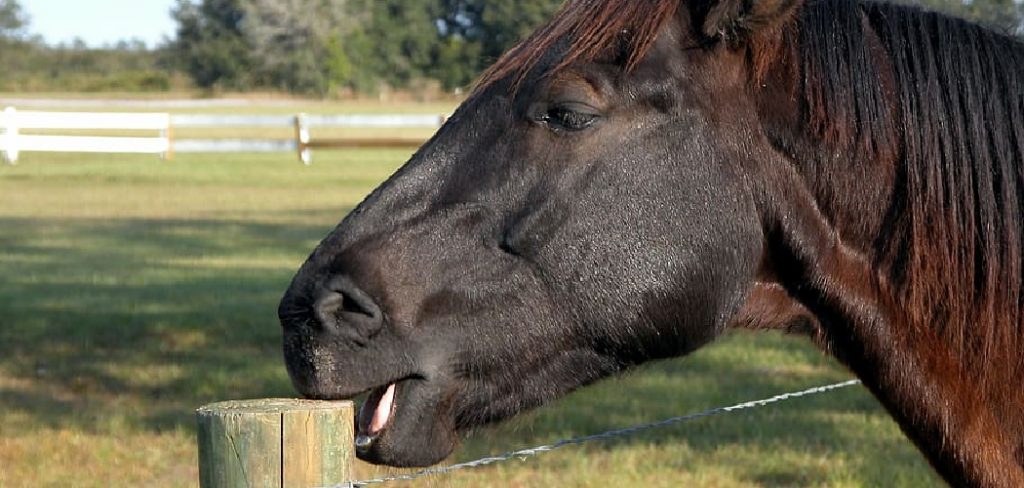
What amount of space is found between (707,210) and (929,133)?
0.42 meters

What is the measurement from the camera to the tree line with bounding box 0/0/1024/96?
131 ft

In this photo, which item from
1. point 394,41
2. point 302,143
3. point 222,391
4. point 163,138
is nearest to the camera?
point 222,391

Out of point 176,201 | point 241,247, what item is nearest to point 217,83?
point 176,201

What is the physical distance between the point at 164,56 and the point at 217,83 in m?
9.58

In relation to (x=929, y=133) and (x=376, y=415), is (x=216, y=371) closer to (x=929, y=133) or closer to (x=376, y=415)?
(x=376, y=415)

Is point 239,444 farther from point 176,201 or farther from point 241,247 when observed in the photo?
point 176,201

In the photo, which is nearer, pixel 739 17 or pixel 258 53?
pixel 739 17

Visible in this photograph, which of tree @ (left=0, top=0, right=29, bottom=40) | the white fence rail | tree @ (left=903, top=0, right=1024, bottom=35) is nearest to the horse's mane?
tree @ (left=903, top=0, right=1024, bottom=35)

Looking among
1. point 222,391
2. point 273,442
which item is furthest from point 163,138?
point 273,442

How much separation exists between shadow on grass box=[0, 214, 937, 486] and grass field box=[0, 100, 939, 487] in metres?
0.02

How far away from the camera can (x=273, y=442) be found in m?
2.44

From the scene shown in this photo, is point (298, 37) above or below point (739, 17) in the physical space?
above

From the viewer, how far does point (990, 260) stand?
229cm

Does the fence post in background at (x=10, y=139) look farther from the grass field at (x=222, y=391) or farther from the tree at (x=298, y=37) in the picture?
the tree at (x=298, y=37)
